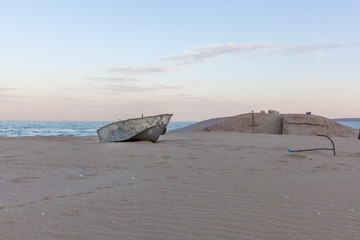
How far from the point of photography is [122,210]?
3.04 m

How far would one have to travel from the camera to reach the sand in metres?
2.54

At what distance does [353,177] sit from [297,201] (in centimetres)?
186

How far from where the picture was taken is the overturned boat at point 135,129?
34.0 ft

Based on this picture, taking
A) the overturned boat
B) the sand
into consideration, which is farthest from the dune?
the sand

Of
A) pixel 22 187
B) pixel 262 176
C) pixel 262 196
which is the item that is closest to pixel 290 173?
pixel 262 176

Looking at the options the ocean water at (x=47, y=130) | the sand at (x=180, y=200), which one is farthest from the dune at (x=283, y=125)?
the ocean water at (x=47, y=130)

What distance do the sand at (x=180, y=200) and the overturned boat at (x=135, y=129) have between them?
444 centimetres

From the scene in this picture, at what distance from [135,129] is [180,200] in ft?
23.6

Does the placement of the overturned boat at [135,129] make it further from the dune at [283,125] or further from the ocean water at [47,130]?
the ocean water at [47,130]

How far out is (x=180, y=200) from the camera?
339 cm

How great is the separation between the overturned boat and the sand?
4.44 metres

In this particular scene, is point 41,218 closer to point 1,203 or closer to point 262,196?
point 1,203

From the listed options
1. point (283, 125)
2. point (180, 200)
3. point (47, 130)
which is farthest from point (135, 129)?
point (47, 130)

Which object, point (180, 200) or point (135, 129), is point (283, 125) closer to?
point (135, 129)
